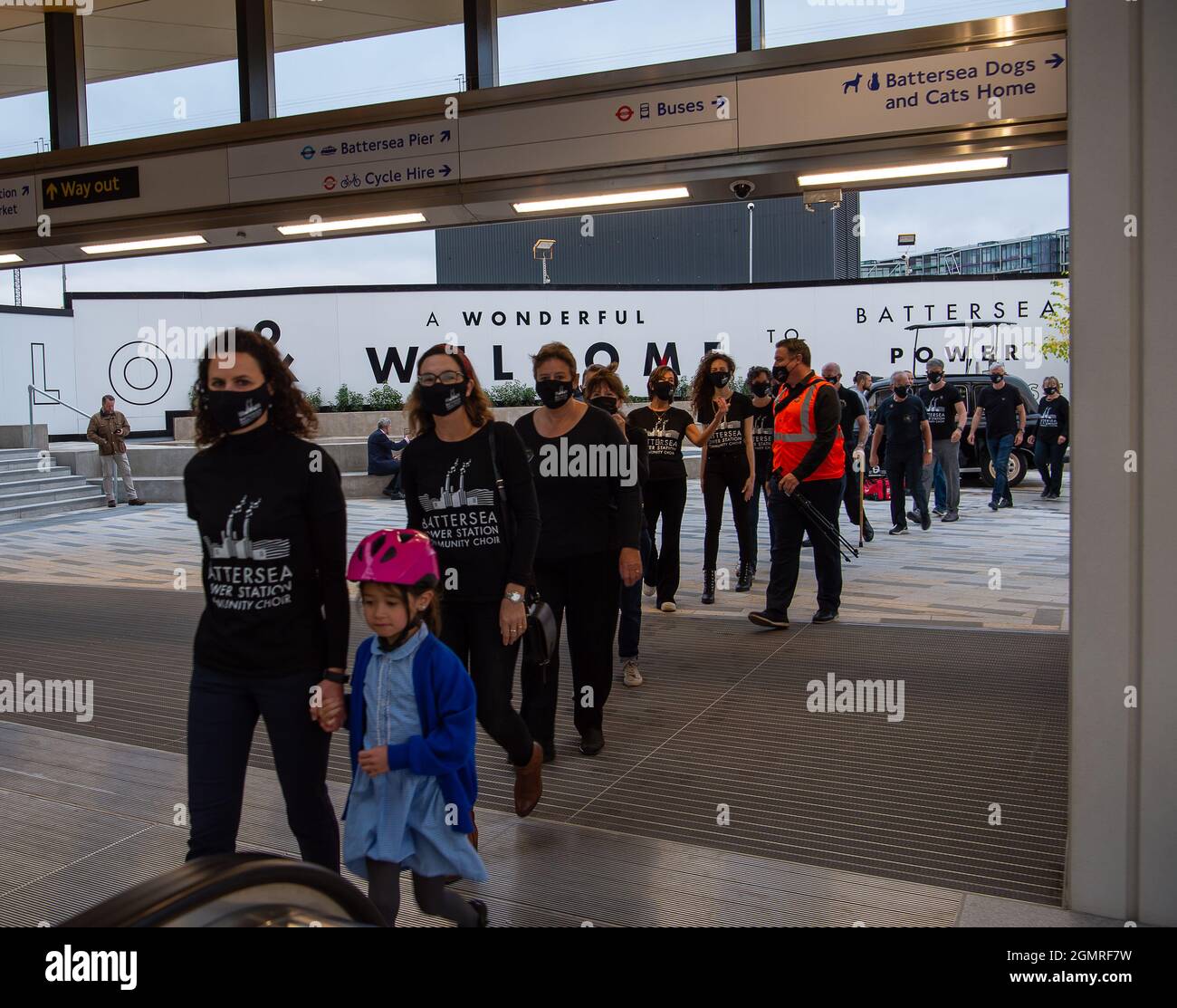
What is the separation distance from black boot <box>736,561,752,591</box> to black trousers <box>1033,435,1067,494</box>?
9.48 m

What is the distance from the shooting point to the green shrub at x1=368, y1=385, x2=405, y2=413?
77.4ft

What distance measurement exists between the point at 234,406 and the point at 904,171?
4.85 meters

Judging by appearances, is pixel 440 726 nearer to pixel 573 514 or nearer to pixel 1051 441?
pixel 573 514

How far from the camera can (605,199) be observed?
727cm

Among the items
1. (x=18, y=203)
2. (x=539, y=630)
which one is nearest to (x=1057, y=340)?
(x=18, y=203)

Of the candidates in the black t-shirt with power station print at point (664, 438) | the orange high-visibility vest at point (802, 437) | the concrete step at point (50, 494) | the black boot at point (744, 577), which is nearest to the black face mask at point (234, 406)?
the black t-shirt with power station print at point (664, 438)

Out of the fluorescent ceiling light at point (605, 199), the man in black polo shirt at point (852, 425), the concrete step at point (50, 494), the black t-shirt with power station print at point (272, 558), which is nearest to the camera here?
the black t-shirt with power station print at point (272, 558)

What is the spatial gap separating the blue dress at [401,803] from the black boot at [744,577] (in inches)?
262

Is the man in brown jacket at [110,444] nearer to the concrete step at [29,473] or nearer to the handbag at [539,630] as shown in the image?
the concrete step at [29,473]

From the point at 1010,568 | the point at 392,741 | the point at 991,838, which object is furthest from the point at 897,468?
the point at 392,741

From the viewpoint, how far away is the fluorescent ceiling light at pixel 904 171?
640 centimetres

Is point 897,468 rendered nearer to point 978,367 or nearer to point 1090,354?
point 1090,354

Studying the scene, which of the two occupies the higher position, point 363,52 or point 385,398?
point 363,52
